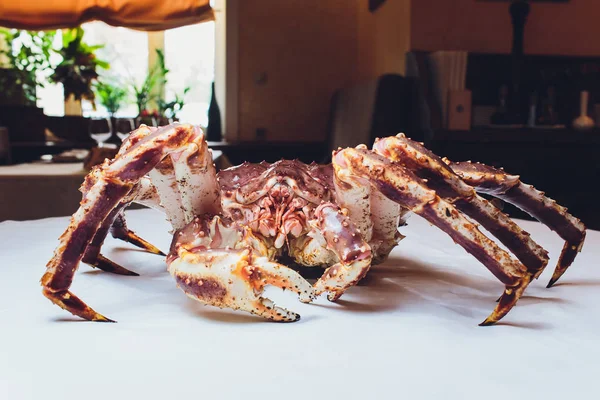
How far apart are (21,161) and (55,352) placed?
3.04 m

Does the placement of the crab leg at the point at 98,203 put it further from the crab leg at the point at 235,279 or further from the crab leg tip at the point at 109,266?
the crab leg tip at the point at 109,266

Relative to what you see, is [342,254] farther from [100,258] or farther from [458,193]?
[100,258]

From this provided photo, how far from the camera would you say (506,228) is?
1.01 metres

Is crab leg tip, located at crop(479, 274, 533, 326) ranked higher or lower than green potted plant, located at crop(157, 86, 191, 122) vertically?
lower

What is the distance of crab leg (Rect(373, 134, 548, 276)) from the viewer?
97cm

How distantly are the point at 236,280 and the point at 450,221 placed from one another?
1.16 feet

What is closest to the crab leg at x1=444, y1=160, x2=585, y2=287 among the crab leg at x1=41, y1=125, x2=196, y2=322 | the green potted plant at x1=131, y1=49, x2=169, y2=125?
the crab leg at x1=41, y1=125, x2=196, y2=322

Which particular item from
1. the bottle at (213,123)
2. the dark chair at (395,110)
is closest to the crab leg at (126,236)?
the dark chair at (395,110)

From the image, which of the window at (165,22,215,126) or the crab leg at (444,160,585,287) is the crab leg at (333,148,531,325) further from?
the window at (165,22,215,126)

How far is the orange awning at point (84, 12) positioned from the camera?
152 inches

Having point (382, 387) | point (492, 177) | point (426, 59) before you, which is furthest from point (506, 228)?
point (426, 59)

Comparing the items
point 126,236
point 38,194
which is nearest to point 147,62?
point 38,194

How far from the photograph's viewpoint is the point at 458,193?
98 cm

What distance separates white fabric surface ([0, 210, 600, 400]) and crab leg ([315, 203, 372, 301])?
4 centimetres
